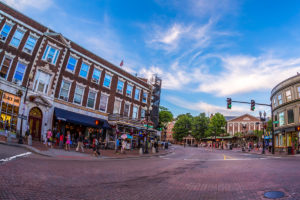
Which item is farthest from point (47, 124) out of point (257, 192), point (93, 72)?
point (257, 192)

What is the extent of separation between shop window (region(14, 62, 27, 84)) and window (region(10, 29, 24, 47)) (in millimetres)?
1908

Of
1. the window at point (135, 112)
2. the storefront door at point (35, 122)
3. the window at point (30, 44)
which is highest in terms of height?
the window at point (30, 44)

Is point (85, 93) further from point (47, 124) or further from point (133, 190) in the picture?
point (133, 190)

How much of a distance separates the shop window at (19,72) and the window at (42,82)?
54.2 inches

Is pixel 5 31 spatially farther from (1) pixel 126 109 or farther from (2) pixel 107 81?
(1) pixel 126 109

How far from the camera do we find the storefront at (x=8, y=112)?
18.0 m

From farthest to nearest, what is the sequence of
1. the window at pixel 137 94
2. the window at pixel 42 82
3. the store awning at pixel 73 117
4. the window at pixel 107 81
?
the window at pixel 137 94 < the window at pixel 107 81 < the store awning at pixel 73 117 < the window at pixel 42 82

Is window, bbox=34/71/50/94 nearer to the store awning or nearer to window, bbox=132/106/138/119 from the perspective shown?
the store awning

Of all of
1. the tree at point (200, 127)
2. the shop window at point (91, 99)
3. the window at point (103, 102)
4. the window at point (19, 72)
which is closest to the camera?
the window at point (19, 72)

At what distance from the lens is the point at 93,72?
1030 inches

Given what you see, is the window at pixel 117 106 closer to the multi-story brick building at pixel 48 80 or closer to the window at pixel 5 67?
the multi-story brick building at pixel 48 80

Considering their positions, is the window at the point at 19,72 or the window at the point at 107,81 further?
the window at the point at 107,81

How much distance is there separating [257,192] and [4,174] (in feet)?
25.3

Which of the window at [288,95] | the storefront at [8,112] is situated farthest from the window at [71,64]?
the window at [288,95]
